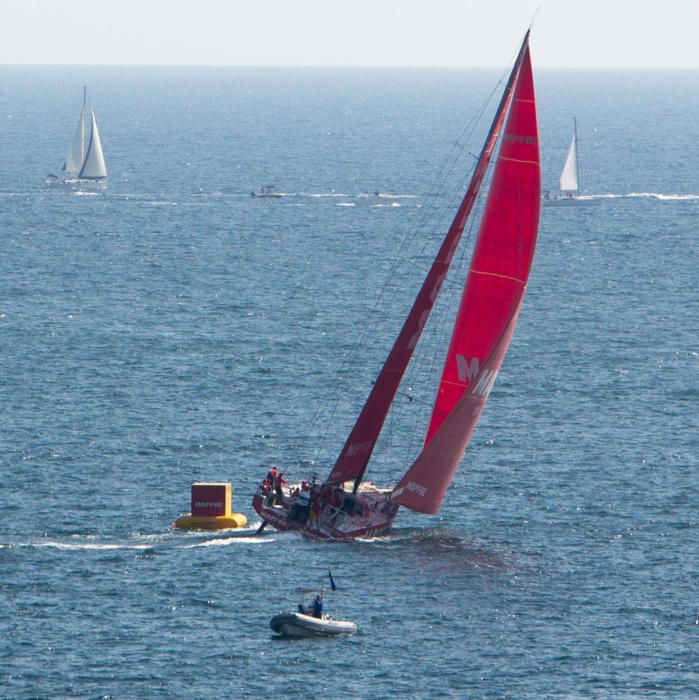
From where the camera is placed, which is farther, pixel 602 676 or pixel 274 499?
pixel 274 499

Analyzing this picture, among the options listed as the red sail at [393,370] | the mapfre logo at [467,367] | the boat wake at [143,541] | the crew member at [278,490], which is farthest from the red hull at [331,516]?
the mapfre logo at [467,367]

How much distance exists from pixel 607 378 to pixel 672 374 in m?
4.51

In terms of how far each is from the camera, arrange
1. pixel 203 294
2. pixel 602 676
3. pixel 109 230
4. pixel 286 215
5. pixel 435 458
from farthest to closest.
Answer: pixel 286 215 → pixel 109 230 → pixel 203 294 → pixel 435 458 → pixel 602 676

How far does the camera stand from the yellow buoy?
72.4m

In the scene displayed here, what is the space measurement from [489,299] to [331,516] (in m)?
11.4

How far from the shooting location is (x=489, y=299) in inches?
2763

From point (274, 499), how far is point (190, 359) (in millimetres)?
36903

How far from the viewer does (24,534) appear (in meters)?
72.2

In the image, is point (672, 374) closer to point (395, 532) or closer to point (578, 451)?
point (578, 451)

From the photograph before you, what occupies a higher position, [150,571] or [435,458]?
[435,458]

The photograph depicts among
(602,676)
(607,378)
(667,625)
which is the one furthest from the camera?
(607,378)

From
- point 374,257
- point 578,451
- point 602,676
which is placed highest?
point 374,257

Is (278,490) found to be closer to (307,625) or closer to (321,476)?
(321,476)

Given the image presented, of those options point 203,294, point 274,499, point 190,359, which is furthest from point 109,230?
point 274,499
